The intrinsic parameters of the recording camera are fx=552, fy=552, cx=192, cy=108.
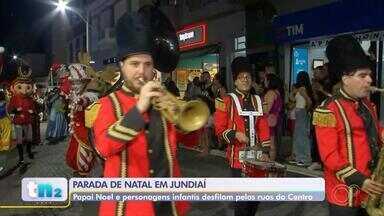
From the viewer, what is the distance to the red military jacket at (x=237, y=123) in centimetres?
580

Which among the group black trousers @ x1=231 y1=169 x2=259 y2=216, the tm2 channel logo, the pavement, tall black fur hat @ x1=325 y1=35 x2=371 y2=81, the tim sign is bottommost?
the pavement

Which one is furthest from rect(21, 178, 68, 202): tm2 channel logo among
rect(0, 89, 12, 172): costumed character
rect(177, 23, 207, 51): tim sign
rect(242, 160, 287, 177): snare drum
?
rect(177, 23, 207, 51): tim sign

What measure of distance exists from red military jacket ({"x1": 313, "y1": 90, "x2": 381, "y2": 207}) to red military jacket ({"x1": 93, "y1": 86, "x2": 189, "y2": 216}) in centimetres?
127


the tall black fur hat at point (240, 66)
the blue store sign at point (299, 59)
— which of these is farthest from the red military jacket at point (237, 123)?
the blue store sign at point (299, 59)

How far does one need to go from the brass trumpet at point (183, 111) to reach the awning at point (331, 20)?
10561 mm

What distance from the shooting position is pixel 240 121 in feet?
19.2

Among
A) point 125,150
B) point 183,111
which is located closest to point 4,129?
point 125,150

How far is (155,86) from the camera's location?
2.86 metres

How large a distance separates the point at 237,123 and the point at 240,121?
0.04 metres

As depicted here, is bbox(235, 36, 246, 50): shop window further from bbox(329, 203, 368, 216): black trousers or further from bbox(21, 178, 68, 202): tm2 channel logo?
bbox(329, 203, 368, 216): black trousers

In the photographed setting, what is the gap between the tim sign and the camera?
2422cm

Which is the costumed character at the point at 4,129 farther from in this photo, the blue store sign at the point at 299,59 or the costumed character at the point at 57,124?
the blue store sign at the point at 299,59

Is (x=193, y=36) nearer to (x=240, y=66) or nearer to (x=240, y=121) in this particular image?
(x=240, y=66)

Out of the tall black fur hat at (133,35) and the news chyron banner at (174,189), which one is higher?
the tall black fur hat at (133,35)
